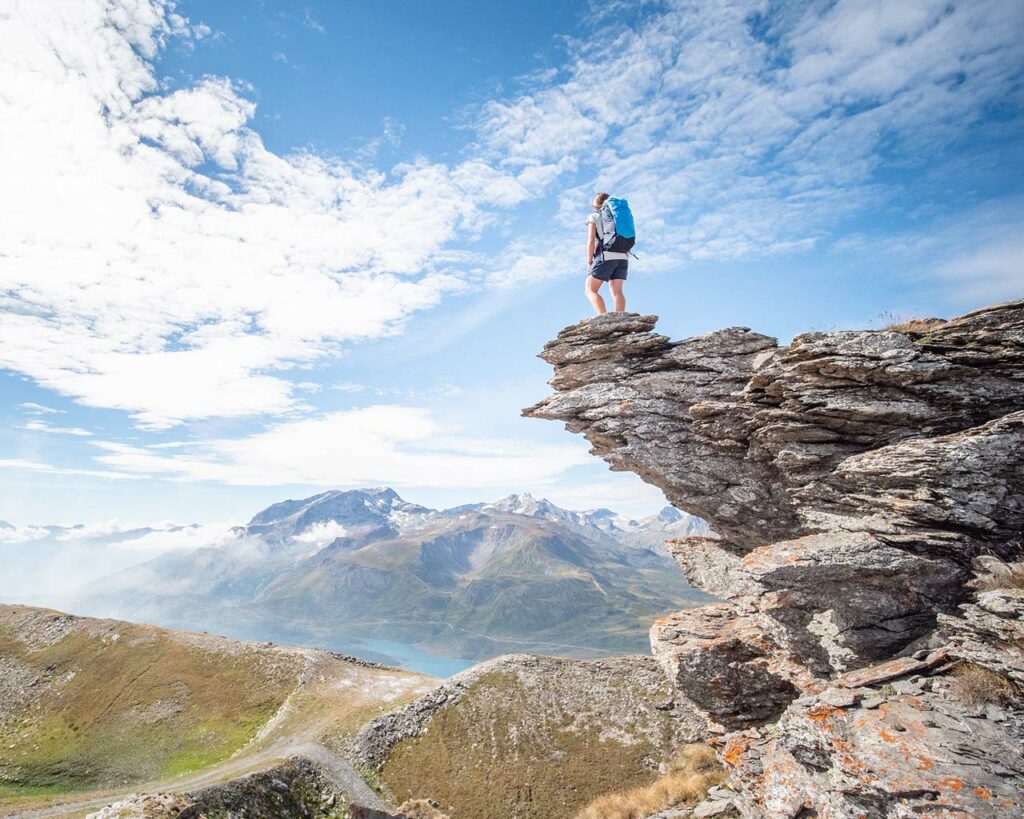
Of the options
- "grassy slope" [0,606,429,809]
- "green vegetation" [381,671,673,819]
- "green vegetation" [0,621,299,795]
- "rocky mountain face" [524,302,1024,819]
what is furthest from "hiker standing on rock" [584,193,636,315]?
"green vegetation" [0,621,299,795]

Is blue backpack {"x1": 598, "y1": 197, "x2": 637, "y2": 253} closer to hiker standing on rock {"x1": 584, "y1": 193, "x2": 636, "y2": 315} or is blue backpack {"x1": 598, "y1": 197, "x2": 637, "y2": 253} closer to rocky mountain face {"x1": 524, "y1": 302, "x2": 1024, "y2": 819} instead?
hiker standing on rock {"x1": 584, "y1": 193, "x2": 636, "y2": 315}

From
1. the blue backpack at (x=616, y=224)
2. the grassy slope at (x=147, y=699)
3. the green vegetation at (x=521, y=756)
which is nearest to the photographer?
the blue backpack at (x=616, y=224)

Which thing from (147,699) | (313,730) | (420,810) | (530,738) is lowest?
(420,810)

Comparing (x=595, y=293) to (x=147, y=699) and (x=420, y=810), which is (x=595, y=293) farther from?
(x=147, y=699)

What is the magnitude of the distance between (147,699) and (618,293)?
81180mm

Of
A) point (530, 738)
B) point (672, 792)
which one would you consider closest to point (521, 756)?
point (530, 738)

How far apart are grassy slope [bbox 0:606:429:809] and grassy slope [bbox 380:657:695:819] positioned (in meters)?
10.3

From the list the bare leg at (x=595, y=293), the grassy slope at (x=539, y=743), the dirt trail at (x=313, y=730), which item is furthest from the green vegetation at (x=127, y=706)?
the bare leg at (x=595, y=293)

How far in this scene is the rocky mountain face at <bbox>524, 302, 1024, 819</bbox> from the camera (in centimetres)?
1549

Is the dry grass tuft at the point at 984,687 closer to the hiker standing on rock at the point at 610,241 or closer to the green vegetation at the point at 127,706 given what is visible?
the hiker standing on rock at the point at 610,241

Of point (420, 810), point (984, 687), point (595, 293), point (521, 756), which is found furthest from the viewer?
point (521, 756)

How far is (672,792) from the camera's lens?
3158 cm

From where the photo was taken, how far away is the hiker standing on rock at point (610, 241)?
89.5 ft

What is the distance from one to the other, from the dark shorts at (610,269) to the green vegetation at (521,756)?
148ft
